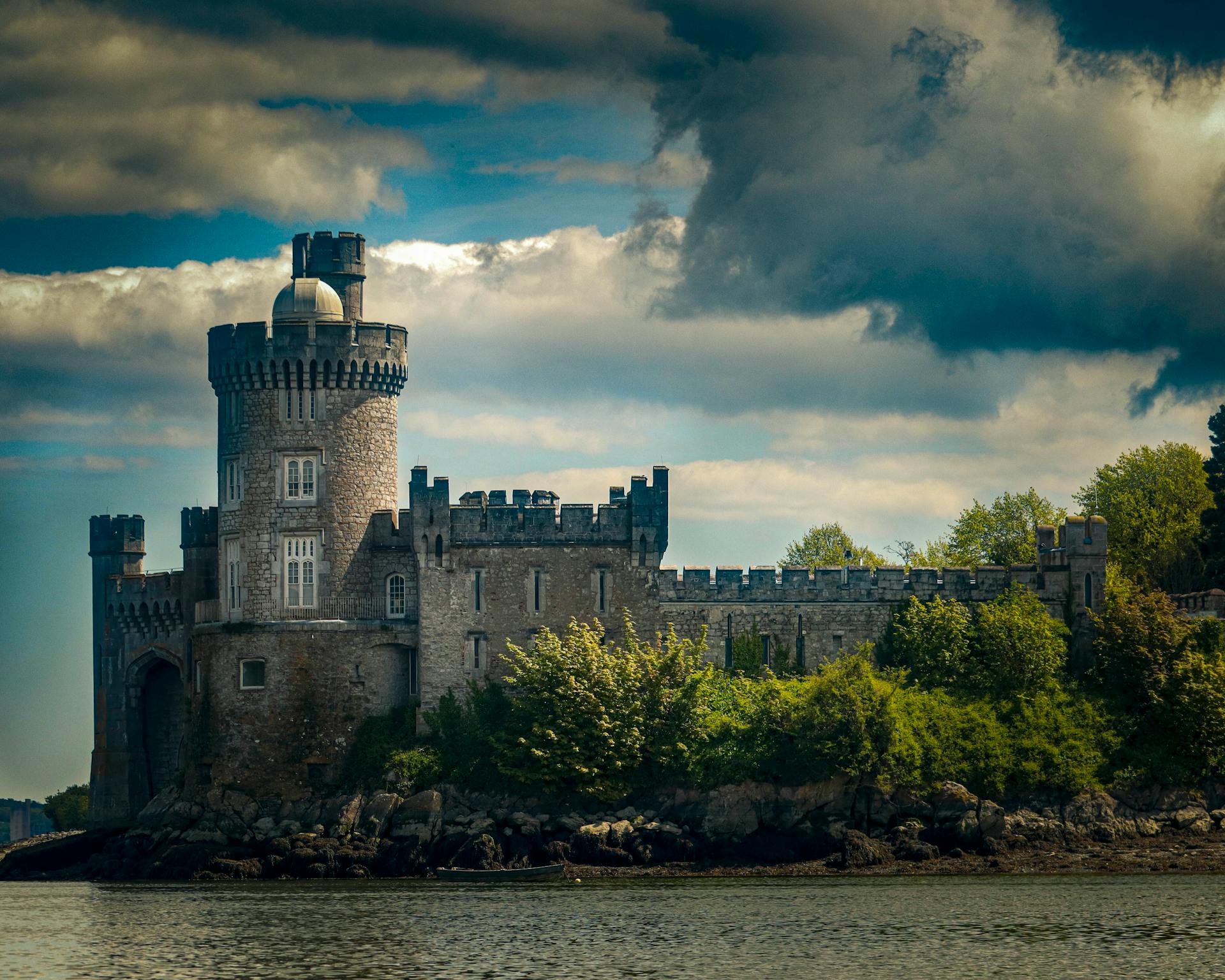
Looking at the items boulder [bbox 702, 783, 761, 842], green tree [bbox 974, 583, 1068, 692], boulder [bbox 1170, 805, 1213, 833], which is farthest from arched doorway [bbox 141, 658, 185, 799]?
boulder [bbox 1170, 805, 1213, 833]

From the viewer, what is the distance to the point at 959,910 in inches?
2505

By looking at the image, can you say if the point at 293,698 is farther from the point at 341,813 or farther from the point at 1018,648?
the point at 1018,648

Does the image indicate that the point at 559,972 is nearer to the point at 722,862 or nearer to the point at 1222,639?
the point at 722,862

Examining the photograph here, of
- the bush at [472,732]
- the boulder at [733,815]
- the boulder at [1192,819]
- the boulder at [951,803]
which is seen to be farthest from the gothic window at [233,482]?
the boulder at [1192,819]

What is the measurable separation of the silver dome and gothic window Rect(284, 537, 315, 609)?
876 centimetres

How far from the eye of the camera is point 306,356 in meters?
83.6

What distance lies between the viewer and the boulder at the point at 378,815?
7831cm

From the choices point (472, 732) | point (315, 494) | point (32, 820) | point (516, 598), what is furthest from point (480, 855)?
point (32, 820)

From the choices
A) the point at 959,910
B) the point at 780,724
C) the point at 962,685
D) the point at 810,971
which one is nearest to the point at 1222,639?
the point at 962,685

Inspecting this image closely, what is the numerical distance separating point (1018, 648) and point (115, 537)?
38432 mm

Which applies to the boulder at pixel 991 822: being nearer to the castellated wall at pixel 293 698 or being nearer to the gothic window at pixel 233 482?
the castellated wall at pixel 293 698

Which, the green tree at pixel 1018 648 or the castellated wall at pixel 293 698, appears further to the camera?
the castellated wall at pixel 293 698

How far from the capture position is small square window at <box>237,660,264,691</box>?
82312 mm

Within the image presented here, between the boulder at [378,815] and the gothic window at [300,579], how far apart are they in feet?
26.3
